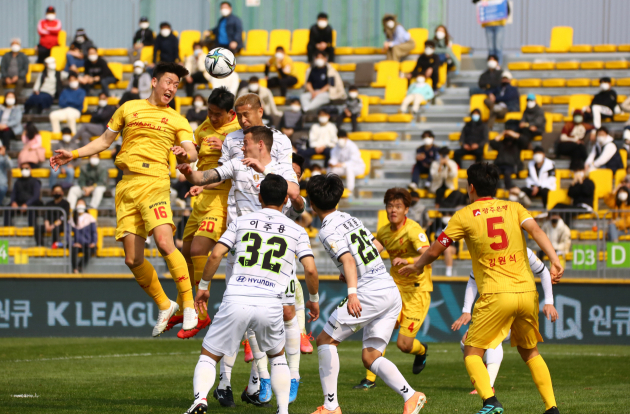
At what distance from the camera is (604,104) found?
21.0 m

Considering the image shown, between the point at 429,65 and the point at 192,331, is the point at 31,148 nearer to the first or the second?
the point at 429,65

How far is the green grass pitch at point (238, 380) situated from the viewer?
8.69m

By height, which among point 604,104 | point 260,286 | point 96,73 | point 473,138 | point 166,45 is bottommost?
point 260,286

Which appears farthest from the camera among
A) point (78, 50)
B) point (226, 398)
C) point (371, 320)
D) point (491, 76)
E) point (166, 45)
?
point (78, 50)

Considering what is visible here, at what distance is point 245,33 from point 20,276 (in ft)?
42.4

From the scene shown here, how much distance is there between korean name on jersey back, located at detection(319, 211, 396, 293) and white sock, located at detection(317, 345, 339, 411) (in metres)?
0.65

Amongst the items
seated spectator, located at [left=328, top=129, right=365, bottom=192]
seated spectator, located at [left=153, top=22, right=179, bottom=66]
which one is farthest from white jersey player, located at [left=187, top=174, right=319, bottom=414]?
seated spectator, located at [left=153, top=22, right=179, bottom=66]

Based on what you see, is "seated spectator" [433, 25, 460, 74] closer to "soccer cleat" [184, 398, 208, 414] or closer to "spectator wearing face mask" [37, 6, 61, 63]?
"spectator wearing face mask" [37, 6, 61, 63]

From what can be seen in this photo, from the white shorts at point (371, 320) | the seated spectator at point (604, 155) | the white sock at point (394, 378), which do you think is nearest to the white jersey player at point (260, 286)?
the white shorts at point (371, 320)

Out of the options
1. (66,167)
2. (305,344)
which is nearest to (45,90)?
(66,167)

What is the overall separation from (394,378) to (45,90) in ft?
63.0

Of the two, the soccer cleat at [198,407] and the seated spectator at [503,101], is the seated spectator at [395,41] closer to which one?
the seated spectator at [503,101]

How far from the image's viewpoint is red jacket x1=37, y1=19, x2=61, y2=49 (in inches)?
1032

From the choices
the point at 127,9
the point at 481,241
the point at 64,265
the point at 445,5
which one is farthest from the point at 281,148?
the point at 127,9
